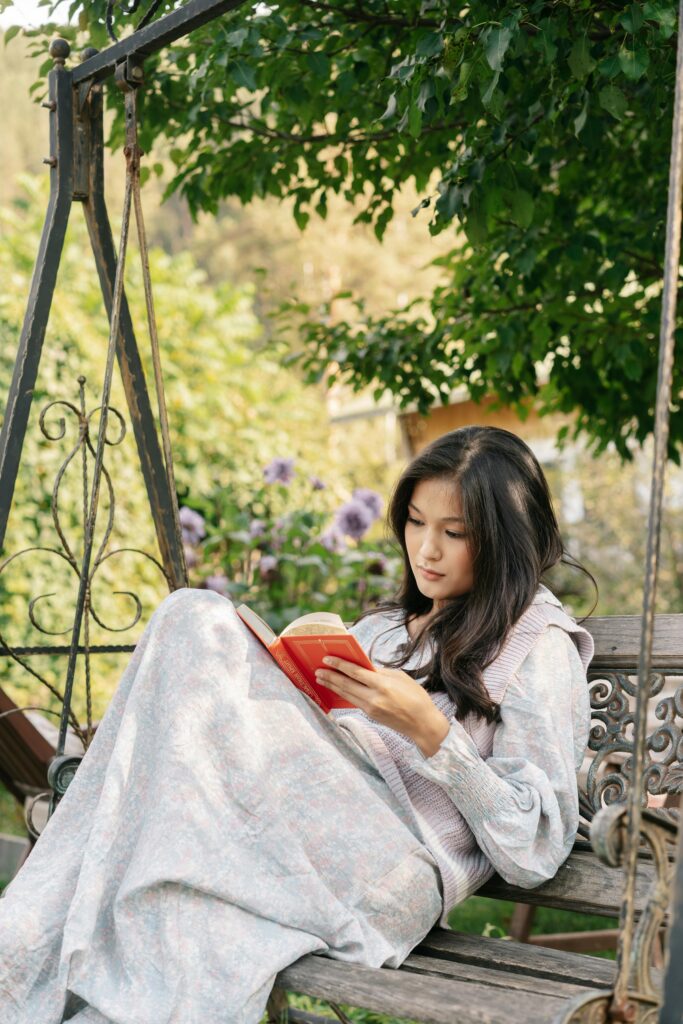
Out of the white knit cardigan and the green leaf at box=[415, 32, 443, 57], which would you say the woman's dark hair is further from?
the green leaf at box=[415, 32, 443, 57]

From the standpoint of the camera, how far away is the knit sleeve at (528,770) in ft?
6.37

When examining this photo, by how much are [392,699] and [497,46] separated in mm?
1188

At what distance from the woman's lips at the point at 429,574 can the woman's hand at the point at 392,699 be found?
1.41 ft

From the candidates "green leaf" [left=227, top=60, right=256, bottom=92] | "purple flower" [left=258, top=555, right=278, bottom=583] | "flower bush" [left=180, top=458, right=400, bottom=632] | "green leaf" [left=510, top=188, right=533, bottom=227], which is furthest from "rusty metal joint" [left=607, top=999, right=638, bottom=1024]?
"purple flower" [left=258, top=555, right=278, bottom=583]

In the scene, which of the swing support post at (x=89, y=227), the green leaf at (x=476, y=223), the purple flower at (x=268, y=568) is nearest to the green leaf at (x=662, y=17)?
the green leaf at (x=476, y=223)

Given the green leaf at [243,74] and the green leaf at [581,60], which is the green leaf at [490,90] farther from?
the green leaf at [243,74]

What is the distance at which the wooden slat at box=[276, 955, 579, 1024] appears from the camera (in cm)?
153

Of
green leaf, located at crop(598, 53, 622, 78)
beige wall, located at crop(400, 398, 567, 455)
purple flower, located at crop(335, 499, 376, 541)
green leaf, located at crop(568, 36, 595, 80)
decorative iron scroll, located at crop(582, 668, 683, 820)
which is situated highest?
green leaf, located at crop(568, 36, 595, 80)

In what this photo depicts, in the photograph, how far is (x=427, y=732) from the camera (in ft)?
6.25

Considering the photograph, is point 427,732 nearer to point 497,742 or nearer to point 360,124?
point 497,742

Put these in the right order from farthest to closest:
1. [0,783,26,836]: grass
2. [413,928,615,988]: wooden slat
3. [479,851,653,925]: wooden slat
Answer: [0,783,26,836]: grass, [479,851,653,925]: wooden slat, [413,928,615,988]: wooden slat

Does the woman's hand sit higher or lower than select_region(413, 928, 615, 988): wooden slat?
higher

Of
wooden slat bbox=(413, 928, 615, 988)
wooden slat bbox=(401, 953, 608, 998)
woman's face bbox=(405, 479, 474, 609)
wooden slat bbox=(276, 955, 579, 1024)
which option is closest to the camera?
wooden slat bbox=(276, 955, 579, 1024)

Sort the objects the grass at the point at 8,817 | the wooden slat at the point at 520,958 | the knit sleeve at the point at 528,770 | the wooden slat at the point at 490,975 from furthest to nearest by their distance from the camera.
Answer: the grass at the point at 8,817 < the knit sleeve at the point at 528,770 < the wooden slat at the point at 520,958 < the wooden slat at the point at 490,975
